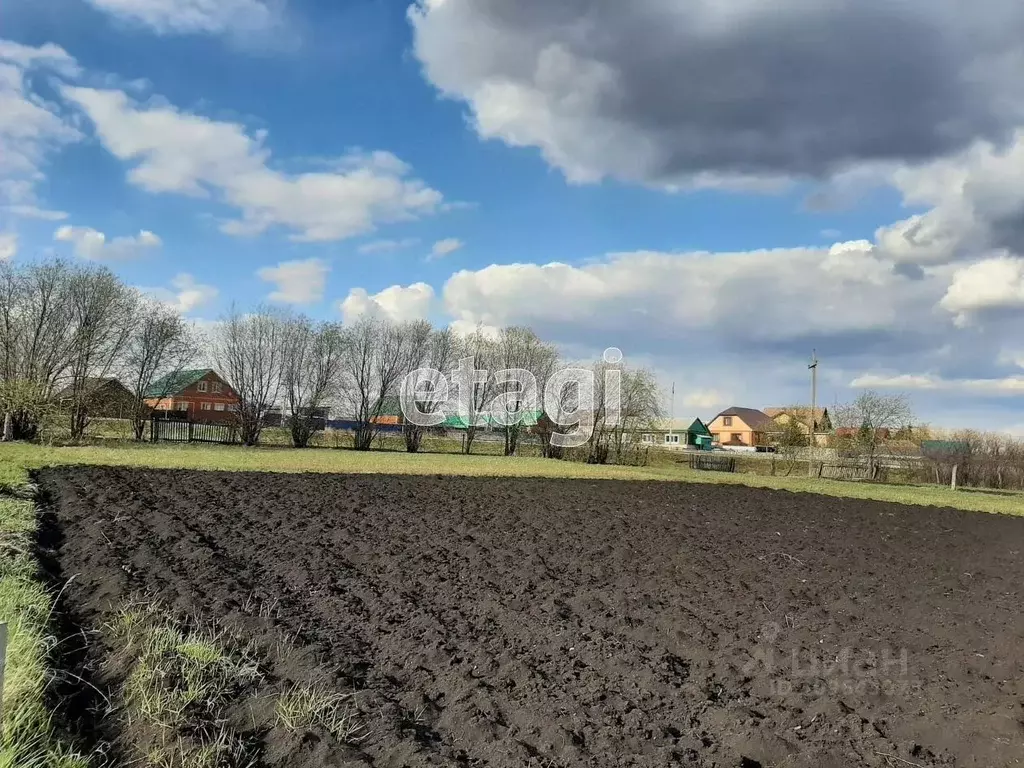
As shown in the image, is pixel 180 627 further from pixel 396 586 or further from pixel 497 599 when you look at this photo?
pixel 497 599

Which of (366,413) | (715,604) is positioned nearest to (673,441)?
(366,413)

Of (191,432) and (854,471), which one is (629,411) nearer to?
(854,471)

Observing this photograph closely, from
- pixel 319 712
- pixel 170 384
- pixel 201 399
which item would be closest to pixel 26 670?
pixel 319 712

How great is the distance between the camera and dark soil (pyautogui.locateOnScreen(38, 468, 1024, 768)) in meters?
3.45

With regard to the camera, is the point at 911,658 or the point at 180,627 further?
the point at 911,658

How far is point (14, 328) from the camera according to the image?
2645cm

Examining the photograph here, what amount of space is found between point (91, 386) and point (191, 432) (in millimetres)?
Result: 5814

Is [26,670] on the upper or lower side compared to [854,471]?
upper

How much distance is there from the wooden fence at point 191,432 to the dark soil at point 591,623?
2323 centimetres

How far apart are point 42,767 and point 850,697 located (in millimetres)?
4211

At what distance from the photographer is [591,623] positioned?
514 centimetres

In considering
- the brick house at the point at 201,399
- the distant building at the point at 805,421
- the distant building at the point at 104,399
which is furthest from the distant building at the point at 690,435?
the distant building at the point at 104,399

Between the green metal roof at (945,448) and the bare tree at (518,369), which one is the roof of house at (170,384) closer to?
the bare tree at (518,369)

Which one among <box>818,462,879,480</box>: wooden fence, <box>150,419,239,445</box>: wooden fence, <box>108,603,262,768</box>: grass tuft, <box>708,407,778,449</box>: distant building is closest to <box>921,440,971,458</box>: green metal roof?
<box>818,462,879,480</box>: wooden fence
